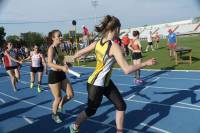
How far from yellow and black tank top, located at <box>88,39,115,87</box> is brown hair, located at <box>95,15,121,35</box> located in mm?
204

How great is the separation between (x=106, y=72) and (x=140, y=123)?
6.32ft

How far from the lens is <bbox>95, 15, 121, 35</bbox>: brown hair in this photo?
477 cm

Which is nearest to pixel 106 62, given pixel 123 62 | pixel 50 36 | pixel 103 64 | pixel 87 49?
pixel 103 64

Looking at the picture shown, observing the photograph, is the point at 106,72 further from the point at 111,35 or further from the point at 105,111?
the point at 105,111

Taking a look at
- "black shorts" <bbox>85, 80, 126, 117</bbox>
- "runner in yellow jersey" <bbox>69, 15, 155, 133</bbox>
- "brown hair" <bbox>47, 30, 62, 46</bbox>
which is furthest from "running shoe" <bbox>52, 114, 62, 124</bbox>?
"black shorts" <bbox>85, 80, 126, 117</bbox>

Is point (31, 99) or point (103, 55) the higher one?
point (103, 55)

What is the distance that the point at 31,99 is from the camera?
33.7ft

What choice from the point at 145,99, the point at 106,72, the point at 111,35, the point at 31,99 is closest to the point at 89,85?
the point at 106,72

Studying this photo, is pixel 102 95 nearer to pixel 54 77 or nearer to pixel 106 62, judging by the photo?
pixel 106 62

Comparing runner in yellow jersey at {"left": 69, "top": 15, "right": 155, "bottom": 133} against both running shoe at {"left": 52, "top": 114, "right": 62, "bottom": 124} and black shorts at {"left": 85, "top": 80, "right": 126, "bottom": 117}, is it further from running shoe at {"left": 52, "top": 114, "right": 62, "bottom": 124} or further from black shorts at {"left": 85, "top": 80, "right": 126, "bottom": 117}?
running shoe at {"left": 52, "top": 114, "right": 62, "bottom": 124}

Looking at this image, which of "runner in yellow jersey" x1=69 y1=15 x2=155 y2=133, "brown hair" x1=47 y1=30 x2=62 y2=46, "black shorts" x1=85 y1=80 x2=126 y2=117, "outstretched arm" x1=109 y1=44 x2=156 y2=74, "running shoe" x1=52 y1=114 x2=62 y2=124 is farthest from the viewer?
"running shoe" x1=52 y1=114 x2=62 y2=124

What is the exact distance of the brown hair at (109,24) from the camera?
4.77m

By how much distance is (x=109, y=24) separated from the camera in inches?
188

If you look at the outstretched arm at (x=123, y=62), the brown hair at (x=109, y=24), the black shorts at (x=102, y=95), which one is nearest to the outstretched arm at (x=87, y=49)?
the brown hair at (x=109, y=24)
